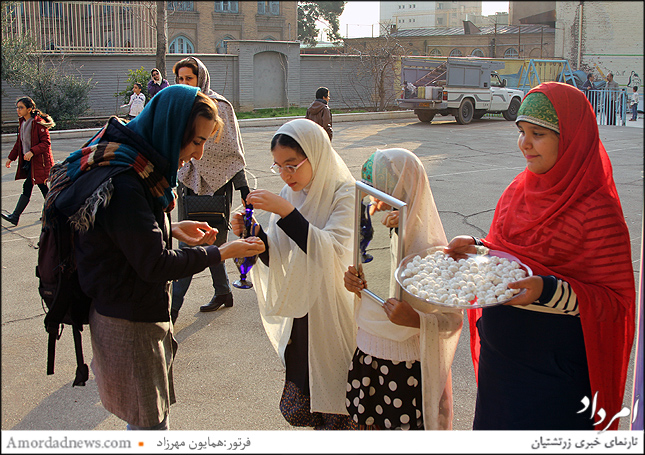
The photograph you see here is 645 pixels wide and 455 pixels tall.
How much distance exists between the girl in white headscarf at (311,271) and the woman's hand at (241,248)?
129 millimetres

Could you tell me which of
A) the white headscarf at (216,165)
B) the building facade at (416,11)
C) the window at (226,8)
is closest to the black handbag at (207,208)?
the white headscarf at (216,165)

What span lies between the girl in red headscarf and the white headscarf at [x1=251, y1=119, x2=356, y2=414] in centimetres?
69

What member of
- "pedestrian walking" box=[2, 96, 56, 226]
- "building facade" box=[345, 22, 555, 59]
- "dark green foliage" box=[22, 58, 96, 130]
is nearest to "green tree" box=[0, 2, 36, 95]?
"dark green foliage" box=[22, 58, 96, 130]

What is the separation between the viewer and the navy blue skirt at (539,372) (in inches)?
80.8

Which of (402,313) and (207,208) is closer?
(402,313)

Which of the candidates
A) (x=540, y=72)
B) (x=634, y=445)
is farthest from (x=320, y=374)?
(x=540, y=72)

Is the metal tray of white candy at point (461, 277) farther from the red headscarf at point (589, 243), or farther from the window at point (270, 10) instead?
the window at point (270, 10)

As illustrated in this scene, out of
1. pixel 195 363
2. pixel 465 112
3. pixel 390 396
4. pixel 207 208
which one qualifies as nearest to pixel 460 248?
pixel 390 396

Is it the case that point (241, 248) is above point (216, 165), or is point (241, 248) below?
below

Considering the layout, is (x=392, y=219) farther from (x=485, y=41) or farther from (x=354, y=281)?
(x=485, y=41)

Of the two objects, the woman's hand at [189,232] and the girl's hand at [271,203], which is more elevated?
the girl's hand at [271,203]

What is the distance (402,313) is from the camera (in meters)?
2.15

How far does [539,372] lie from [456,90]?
18608mm

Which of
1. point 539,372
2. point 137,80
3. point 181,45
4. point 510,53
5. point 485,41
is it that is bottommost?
point 539,372
